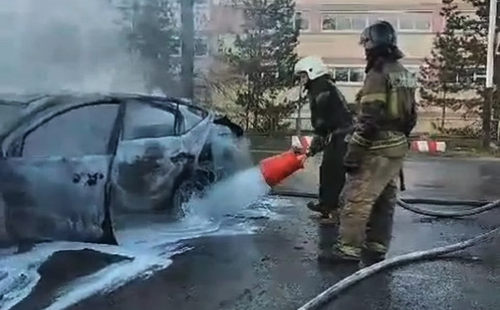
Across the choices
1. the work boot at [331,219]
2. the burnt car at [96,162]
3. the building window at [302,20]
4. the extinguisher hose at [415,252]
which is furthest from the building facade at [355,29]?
the burnt car at [96,162]

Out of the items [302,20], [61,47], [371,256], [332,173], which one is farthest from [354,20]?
[371,256]

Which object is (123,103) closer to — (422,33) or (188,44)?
(188,44)

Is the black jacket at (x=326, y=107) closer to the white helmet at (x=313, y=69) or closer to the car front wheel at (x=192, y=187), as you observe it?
the white helmet at (x=313, y=69)

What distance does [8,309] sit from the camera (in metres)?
4.96

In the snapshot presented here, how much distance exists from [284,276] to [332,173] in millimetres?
2150

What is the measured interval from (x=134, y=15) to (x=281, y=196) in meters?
2.81

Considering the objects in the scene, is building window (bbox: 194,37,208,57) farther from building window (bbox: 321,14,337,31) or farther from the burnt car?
building window (bbox: 321,14,337,31)

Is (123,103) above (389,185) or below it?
above

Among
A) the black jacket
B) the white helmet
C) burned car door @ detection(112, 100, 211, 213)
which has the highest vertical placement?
the white helmet

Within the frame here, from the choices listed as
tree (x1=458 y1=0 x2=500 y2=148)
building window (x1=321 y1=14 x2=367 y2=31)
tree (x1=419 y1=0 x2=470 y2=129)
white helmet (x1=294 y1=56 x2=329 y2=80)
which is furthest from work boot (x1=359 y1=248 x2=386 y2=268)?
tree (x1=419 y1=0 x2=470 y2=129)

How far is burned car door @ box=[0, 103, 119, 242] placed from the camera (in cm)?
567

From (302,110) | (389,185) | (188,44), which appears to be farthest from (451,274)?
(302,110)

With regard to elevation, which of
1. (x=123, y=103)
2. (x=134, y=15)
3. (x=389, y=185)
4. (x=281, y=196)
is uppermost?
(x=134, y=15)

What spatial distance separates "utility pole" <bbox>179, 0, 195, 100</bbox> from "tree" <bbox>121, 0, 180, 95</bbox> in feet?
0.38
